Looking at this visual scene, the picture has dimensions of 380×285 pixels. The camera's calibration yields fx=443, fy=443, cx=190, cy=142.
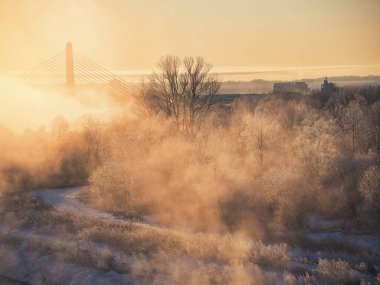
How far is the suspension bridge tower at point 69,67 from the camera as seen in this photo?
5694 centimetres

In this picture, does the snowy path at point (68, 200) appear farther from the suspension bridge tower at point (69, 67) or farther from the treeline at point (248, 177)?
the suspension bridge tower at point (69, 67)

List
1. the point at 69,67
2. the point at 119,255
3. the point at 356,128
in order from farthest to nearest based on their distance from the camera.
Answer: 1. the point at 69,67
2. the point at 356,128
3. the point at 119,255

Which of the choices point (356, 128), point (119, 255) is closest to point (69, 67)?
point (356, 128)

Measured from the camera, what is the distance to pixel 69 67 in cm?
5884

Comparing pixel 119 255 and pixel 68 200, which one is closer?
pixel 119 255

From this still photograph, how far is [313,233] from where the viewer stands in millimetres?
19984

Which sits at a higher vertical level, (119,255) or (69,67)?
(69,67)

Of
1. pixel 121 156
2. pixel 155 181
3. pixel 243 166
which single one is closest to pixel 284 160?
pixel 243 166

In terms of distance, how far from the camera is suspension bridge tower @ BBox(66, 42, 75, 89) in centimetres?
5694

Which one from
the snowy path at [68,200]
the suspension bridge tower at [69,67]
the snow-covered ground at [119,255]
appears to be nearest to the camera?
the snow-covered ground at [119,255]

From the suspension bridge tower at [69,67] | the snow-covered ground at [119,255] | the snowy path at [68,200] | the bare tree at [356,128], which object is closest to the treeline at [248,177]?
the bare tree at [356,128]

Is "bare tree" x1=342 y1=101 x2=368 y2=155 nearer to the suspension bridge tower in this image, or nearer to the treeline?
the treeline

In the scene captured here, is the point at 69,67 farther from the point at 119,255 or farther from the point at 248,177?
the point at 119,255

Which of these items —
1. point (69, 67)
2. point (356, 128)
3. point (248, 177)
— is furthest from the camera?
point (69, 67)
